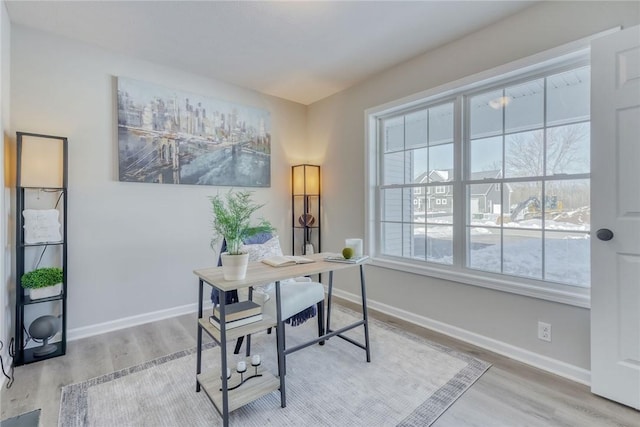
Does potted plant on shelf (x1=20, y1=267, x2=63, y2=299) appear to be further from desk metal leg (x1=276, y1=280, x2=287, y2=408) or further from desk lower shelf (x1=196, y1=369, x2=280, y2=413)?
desk metal leg (x1=276, y1=280, x2=287, y2=408)

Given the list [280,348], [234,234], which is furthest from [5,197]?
[280,348]

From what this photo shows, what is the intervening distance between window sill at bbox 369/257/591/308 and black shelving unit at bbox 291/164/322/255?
1321 millimetres

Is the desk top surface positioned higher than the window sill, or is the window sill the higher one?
the desk top surface

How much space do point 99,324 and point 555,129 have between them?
4.04m

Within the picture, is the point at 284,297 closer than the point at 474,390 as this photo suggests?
No

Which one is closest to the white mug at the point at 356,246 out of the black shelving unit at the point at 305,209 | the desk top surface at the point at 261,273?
the desk top surface at the point at 261,273

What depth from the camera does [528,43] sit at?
2174 mm

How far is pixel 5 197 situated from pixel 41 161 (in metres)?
0.35

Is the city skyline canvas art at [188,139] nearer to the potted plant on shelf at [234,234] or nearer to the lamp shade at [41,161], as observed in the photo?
the lamp shade at [41,161]

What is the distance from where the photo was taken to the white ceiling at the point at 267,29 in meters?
2.16

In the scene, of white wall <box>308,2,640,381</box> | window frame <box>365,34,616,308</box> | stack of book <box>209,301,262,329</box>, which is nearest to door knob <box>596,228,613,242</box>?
window frame <box>365,34,616,308</box>

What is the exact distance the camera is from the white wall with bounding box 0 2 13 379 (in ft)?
6.35

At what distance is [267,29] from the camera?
243cm

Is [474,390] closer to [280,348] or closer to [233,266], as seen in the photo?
[280,348]
